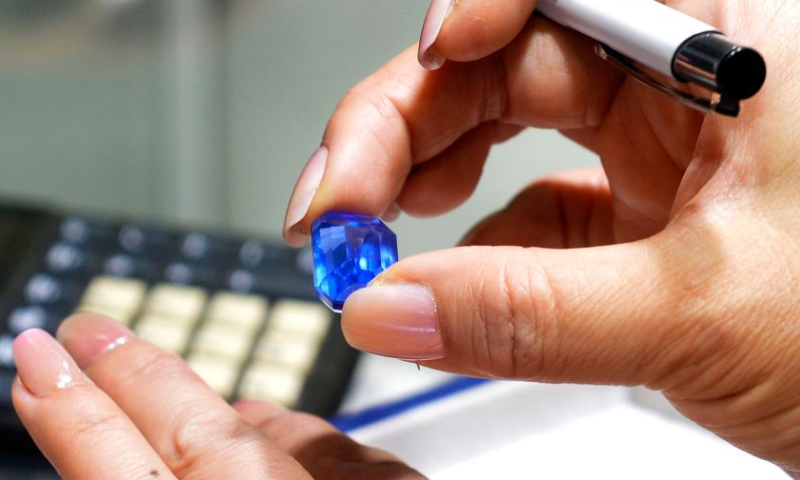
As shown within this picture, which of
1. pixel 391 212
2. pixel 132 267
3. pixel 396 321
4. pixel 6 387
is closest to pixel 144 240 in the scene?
pixel 132 267

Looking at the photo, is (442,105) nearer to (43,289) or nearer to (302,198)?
(302,198)

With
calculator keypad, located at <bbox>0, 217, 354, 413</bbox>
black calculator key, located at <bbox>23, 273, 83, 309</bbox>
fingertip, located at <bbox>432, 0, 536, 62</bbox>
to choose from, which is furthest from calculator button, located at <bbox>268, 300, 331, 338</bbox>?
fingertip, located at <bbox>432, 0, 536, 62</bbox>

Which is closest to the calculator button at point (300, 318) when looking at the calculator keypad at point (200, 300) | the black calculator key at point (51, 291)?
the calculator keypad at point (200, 300)

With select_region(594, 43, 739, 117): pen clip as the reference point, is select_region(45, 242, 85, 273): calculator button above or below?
below

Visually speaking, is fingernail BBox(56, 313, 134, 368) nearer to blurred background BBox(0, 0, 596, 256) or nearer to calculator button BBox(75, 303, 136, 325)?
calculator button BBox(75, 303, 136, 325)

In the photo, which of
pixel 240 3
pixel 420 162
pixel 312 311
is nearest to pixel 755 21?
pixel 420 162

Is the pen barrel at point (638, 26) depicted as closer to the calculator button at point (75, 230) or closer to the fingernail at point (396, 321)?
the fingernail at point (396, 321)
